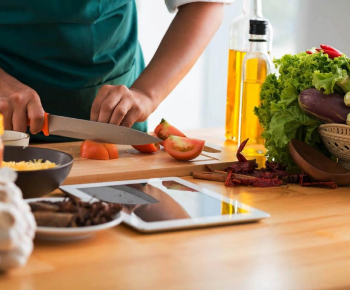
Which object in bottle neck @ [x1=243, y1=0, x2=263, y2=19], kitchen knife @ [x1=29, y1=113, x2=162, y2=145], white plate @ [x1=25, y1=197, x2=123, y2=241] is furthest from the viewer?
bottle neck @ [x1=243, y1=0, x2=263, y2=19]

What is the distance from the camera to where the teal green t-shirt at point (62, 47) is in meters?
1.79

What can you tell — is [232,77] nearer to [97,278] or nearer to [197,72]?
[97,278]

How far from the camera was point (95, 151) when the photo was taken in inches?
60.4

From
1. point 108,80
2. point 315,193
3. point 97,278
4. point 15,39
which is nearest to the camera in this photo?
point 97,278

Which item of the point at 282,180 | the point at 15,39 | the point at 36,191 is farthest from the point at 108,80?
the point at 36,191

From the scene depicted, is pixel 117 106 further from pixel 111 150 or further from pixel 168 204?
pixel 168 204

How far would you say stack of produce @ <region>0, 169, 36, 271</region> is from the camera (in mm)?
780

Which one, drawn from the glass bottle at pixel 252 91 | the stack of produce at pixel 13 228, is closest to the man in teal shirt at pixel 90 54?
the glass bottle at pixel 252 91

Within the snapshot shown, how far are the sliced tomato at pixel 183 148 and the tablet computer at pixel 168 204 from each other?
0.20 m

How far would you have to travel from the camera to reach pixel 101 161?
152 centimetres

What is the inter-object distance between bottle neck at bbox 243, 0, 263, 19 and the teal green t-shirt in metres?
0.38

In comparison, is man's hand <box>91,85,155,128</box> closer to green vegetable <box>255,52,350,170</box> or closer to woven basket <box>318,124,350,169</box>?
green vegetable <box>255,52,350,170</box>

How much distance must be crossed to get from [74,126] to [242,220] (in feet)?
1.84

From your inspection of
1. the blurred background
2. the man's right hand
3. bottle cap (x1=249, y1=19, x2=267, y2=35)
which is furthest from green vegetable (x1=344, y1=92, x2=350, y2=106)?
the blurred background
